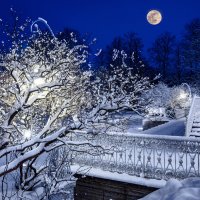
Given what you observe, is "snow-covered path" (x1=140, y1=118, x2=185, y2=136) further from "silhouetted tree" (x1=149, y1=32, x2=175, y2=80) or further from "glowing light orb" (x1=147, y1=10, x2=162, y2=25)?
"silhouetted tree" (x1=149, y1=32, x2=175, y2=80)

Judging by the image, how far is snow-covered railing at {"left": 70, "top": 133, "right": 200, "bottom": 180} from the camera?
11.3 meters

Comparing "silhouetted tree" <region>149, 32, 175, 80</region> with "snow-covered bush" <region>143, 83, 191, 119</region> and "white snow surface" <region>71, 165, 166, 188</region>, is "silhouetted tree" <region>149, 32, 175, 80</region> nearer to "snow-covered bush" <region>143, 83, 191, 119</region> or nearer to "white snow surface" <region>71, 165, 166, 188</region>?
"snow-covered bush" <region>143, 83, 191, 119</region>

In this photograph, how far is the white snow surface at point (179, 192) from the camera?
5.40m

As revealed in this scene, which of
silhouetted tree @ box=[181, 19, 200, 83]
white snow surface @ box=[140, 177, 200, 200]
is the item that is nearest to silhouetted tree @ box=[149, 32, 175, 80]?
silhouetted tree @ box=[181, 19, 200, 83]

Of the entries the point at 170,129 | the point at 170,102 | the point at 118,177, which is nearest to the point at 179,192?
the point at 118,177

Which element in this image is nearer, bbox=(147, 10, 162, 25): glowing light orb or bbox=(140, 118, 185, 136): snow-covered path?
bbox=(140, 118, 185, 136): snow-covered path

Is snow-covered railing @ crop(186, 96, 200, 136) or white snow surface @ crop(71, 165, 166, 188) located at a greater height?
snow-covered railing @ crop(186, 96, 200, 136)

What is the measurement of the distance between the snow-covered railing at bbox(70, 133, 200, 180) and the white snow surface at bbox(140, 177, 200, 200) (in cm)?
468

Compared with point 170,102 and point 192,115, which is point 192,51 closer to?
point 170,102

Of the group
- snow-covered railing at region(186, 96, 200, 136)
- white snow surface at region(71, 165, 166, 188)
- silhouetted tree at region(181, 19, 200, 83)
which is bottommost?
white snow surface at region(71, 165, 166, 188)

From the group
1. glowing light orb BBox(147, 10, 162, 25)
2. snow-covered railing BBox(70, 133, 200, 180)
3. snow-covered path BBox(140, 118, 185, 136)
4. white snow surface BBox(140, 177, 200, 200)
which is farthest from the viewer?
glowing light orb BBox(147, 10, 162, 25)

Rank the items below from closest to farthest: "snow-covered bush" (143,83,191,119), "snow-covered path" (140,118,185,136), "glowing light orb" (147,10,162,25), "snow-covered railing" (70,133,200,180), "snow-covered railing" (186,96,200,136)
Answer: "snow-covered railing" (70,133,200,180) → "snow-covered railing" (186,96,200,136) → "snow-covered path" (140,118,185,136) → "glowing light orb" (147,10,162,25) → "snow-covered bush" (143,83,191,119)

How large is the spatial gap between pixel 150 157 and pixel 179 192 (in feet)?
20.8

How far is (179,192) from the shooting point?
5555 millimetres
